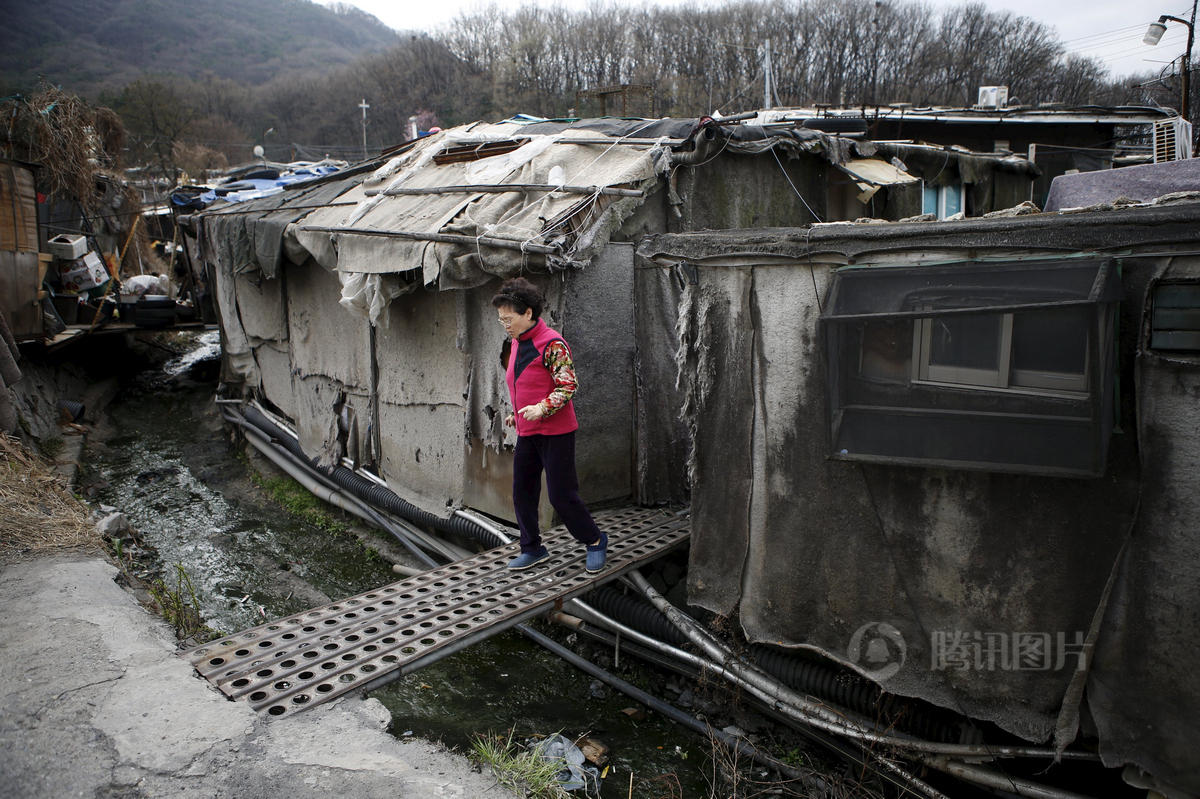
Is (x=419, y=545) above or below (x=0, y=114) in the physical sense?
below

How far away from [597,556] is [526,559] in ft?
1.64

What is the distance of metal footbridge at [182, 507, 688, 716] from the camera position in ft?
11.8

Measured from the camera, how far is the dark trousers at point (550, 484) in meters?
4.91

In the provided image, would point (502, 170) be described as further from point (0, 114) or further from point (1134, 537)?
point (0, 114)

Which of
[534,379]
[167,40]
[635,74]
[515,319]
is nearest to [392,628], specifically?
[534,379]

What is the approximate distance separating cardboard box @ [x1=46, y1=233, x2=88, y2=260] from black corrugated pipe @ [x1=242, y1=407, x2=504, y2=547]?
6438 mm

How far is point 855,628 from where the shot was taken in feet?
13.9

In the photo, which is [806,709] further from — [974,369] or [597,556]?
[974,369]

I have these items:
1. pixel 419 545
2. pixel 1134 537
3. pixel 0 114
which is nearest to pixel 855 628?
pixel 1134 537

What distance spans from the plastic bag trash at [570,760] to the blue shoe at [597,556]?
1.08m

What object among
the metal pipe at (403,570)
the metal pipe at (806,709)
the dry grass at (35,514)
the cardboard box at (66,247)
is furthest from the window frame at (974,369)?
the cardboard box at (66,247)

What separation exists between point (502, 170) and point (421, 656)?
4640 millimetres

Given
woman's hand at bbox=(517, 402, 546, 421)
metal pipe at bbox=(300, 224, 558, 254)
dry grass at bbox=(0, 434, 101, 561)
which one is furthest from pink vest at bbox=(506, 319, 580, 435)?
dry grass at bbox=(0, 434, 101, 561)

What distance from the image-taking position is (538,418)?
15.5 feet
